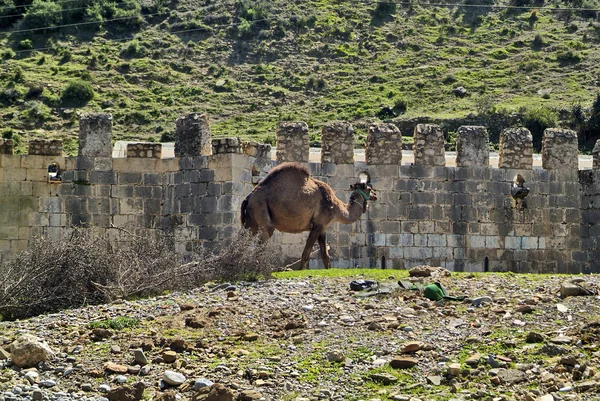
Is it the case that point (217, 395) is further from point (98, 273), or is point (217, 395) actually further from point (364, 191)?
point (364, 191)

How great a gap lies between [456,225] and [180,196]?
5.78 metres

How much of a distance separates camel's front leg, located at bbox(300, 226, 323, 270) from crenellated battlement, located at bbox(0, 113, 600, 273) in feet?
6.25

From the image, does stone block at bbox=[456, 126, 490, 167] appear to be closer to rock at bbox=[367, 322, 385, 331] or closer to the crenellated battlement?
the crenellated battlement

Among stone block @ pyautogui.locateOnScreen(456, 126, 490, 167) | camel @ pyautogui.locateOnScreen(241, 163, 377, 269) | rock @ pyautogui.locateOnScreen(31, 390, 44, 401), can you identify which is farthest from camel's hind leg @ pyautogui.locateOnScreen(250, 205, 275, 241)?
rock @ pyautogui.locateOnScreen(31, 390, 44, 401)

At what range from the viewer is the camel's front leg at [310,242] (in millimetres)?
24172

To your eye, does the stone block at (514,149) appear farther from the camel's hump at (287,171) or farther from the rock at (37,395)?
the rock at (37,395)

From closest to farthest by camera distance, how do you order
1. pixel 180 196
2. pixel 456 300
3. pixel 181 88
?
1. pixel 456 300
2. pixel 180 196
3. pixel 181 88

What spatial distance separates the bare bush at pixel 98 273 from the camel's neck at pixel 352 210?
7.61 ft

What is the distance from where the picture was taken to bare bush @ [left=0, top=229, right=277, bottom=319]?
68.1ft

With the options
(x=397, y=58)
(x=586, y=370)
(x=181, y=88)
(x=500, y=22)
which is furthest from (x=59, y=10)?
(x=586, y=370)

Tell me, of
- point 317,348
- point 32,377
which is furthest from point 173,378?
point 317,348

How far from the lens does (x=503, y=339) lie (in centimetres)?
1662

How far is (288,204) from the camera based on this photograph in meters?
23.6

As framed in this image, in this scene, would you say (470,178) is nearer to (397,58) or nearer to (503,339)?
(503,339)
